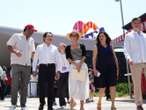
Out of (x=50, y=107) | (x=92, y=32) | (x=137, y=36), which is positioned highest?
(x=92, y=32)

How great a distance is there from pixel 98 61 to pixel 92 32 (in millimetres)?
28895

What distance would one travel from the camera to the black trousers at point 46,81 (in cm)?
1043

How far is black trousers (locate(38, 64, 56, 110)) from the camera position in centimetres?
1043

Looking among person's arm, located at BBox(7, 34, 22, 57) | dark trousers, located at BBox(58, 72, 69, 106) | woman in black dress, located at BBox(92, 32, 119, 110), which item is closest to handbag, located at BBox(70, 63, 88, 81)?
Answer: woman in black dress, located at BBox(92, 32, 119, 110)

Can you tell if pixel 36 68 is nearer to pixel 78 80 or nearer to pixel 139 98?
pixel 78 80

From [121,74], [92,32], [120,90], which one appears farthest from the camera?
[92,32]

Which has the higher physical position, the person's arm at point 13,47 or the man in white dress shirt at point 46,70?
the person's arm at point 13,47

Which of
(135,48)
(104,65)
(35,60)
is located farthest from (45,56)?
(135,48)

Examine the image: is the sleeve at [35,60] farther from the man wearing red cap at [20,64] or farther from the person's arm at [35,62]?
the man wearing red cap at [20,64]

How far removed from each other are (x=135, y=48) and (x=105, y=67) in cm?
74

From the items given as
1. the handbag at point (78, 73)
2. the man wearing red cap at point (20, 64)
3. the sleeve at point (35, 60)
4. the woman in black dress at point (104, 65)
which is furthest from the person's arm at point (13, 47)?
the woman in black dress at point (104, 65)

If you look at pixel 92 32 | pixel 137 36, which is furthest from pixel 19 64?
pixel 92 32

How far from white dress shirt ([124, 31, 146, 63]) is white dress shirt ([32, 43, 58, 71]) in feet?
5.72

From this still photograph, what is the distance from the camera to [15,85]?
34.2 ft
